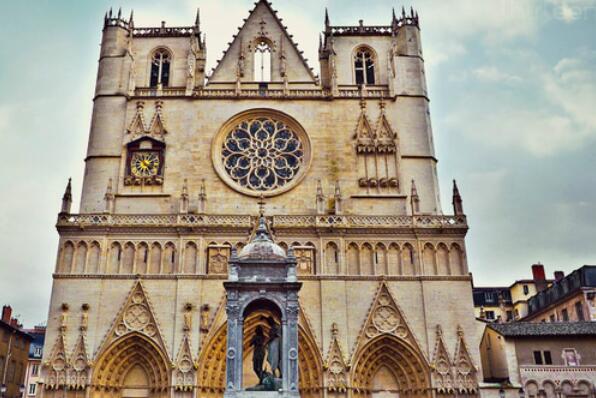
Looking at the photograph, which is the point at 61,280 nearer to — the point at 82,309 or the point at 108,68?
the point at 82,309

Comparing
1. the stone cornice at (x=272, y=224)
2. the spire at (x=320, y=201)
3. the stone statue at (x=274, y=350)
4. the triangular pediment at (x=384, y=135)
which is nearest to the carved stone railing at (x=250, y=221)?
the stone cornice at (x=272, y=224)

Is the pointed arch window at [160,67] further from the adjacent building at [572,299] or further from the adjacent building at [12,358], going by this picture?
the adjacent building at [572,299]

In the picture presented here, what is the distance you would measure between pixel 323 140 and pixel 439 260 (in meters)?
8.23

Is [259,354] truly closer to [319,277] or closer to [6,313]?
[319,277]

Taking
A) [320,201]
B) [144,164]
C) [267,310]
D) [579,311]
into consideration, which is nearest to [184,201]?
[144,164]

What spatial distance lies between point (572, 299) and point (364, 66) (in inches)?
→ 747

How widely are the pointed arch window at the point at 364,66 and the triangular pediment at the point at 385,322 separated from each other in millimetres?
11709

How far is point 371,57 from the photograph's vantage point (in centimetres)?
3234

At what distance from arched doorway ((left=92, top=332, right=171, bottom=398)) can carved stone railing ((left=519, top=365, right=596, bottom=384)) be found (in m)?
15.6

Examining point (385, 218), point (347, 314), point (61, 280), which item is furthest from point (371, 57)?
point (61, 280)

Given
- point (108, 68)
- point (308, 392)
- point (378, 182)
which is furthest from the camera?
point (108, 68)

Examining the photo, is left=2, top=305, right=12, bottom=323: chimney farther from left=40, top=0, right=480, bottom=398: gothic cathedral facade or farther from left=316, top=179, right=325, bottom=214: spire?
left=316, top=179, right=325, bottom=214: spire

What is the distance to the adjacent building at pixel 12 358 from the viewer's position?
34.5m

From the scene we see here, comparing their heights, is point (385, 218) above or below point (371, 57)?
below
